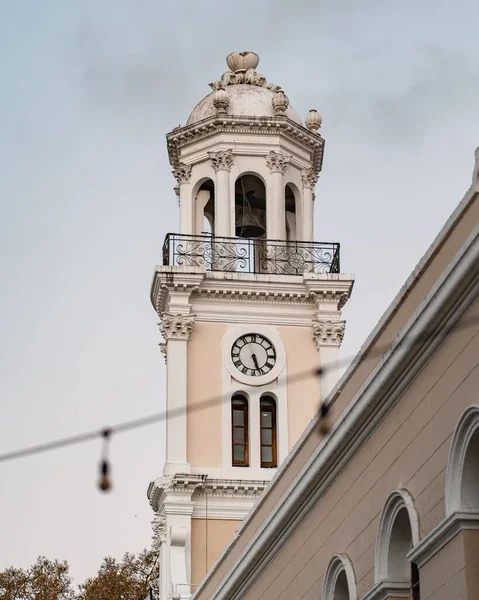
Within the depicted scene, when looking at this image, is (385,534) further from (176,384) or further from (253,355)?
(253,355)

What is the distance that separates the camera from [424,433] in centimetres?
1742

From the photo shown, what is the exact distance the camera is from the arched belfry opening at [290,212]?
4322cm

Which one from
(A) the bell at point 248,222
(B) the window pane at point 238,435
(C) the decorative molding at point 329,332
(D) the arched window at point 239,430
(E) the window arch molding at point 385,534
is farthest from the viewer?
(A) the bell at point 248,222

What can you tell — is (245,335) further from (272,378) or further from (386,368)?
(386,368)

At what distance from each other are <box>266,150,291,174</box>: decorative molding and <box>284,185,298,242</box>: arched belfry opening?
115 cm

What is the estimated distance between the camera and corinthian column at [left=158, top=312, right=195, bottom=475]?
38094 millimetres

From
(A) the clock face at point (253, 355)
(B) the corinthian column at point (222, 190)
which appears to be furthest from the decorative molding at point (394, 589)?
(B) the corinthian column at point (222, 190)

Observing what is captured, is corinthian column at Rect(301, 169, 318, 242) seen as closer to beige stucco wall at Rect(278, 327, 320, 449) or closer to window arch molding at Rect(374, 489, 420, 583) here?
beige stucco wall at Rect(278, 327, 320, 449)

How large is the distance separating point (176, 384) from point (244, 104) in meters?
8.21

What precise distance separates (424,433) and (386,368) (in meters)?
1.16

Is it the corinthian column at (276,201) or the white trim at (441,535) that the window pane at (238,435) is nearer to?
the corinthian column at (276,201)

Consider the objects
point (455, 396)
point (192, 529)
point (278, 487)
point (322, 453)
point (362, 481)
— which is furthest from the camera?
point (192, 529)

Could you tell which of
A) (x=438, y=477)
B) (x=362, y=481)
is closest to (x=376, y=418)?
(x=362, y=481)

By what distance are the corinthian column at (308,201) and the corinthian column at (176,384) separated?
4.36 meters
